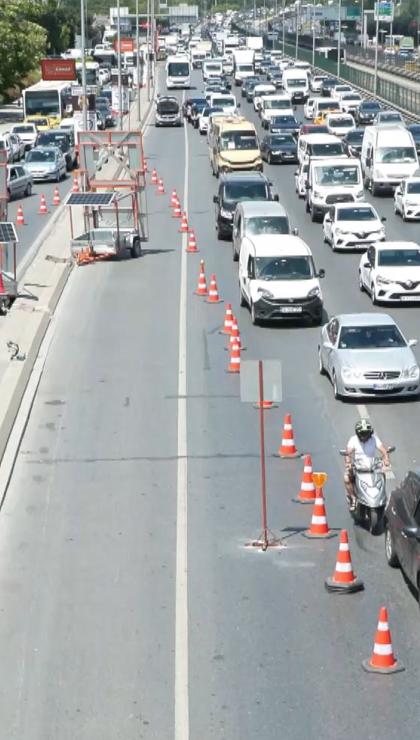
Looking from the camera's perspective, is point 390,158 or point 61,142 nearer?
point 390,158

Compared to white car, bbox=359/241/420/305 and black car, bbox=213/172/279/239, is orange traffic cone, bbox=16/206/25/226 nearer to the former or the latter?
black car, bbox=213/172/279/239

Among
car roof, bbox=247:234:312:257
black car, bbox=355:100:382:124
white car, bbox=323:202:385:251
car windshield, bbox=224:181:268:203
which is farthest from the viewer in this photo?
black car, bbox=355:100:382:124

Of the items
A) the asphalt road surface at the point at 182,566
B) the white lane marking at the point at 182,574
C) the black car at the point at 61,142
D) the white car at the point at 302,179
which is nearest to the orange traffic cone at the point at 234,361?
the asphalt road surface at the point at 182,566

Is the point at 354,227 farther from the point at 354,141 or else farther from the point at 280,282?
the point at 354,141

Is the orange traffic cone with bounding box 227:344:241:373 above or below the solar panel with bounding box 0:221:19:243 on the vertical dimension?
below

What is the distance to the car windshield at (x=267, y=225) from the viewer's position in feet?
122

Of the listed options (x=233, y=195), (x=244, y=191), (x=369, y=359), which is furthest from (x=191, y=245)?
(x=369, y=359)

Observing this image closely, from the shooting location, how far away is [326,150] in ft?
181

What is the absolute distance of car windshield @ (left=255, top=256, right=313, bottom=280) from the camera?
3142 centimetres

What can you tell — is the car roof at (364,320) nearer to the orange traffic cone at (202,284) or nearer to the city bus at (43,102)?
the orange traffic cone at (202,284)

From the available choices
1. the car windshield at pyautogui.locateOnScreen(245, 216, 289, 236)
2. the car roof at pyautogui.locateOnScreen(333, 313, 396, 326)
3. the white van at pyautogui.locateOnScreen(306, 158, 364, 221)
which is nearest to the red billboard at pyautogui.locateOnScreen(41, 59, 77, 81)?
the white van at pyautogui.locateOnScreen(306, 158, 364, 221)

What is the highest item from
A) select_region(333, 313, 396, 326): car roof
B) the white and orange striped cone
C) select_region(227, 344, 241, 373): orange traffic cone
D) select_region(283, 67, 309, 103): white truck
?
select_region(333, 313, 396, 326): car roof

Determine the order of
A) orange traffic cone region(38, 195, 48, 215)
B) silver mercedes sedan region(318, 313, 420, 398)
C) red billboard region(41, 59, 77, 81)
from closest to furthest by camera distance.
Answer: silver mercedes sedan region(318, 313, 420, 398) → orange traffic cone region(38, 195, 48, 215) → red billboard region(41, 59, 77, 81)

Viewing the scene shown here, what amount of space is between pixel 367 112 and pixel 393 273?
51.0 meters
